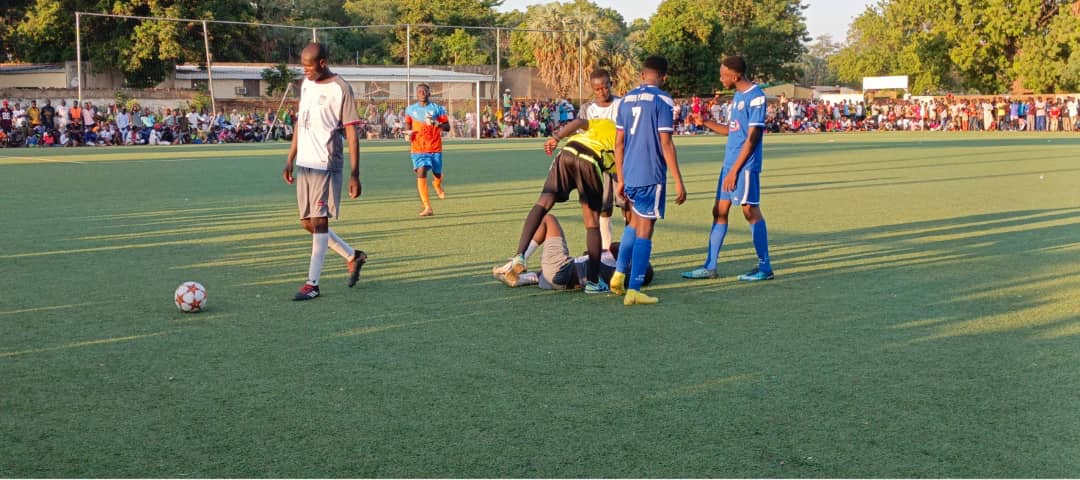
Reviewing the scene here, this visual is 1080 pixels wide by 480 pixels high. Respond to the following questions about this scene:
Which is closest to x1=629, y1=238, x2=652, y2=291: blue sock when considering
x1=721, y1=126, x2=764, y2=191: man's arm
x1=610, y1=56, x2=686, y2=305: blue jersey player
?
x1=610, y1=56, x2=686, y2=305: blue jersey player

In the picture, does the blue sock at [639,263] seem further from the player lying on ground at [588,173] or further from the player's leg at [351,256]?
the player's leg at [351,256]

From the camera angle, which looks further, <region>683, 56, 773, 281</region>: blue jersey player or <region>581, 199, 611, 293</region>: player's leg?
<region>683, 56, 773, 281</region>: blue jersey player

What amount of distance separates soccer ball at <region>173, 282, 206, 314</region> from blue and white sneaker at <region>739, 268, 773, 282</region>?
454 centimetres

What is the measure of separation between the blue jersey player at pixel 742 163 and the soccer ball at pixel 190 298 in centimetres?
417

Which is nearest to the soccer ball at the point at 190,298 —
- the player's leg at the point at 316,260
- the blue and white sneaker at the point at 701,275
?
the player's leg at the point at 316,260

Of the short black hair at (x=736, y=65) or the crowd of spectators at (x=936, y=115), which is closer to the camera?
the short black hair at (x=736, y=65)

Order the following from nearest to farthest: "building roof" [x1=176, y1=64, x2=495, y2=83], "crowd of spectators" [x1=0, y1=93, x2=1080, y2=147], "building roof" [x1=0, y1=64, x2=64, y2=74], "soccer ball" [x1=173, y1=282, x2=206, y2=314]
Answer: "soccer ball" [x1=173, y1=282, x2=206, y2=314]
"crowd of spectators" [x1=0, y1=93, x2=1080, y2=147]
"building roof" [x1=0, y1=64, x2=64, y2=74]
"building roof" [x1=176, y1=64, x2=495, y2=83]

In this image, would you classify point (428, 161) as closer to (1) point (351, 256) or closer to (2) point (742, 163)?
(1) point (351, 256)

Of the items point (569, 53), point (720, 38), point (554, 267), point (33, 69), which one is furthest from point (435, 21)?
point (554, 267)

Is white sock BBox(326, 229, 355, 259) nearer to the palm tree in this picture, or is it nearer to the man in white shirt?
the man in white shirt

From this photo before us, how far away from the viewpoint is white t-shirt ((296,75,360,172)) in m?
8.03

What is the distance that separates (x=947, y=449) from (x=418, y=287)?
16.6 ft

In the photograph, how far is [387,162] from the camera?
1064 inches

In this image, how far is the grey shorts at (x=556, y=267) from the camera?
27.4 feet
